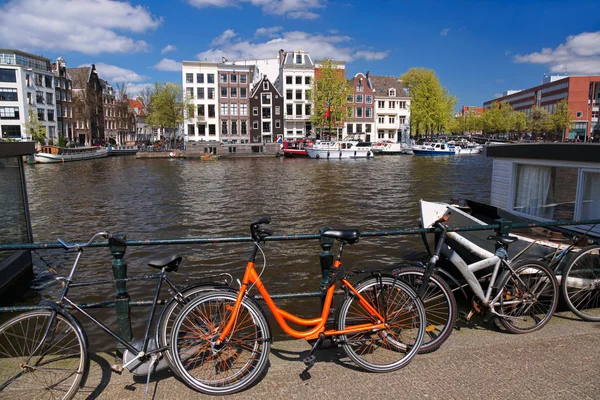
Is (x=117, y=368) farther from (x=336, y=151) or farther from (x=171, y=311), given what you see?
(x=336, y=151)

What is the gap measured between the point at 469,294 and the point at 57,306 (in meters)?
4.29

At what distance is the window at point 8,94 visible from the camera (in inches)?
2721

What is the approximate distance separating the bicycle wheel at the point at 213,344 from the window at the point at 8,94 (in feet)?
262

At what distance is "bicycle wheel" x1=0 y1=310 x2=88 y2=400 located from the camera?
3.30 meters

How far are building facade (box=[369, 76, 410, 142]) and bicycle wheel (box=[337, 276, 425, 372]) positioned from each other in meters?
83.7

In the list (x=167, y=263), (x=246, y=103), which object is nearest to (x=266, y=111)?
(x=246, y=103)

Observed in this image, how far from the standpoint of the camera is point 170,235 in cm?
1614

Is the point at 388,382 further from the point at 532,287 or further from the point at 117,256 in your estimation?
the point at 117,256

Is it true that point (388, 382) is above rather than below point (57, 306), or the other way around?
below

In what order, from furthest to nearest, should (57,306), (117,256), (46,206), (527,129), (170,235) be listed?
1. (527,129)
2. (46,206)
3. (170,235)
4. (117,256)
5. (57,306)

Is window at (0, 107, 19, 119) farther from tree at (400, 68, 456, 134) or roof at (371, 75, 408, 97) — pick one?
tree at (400, 68, 456, 134)

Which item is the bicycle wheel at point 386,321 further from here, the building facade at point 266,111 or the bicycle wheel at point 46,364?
the building facade at point 266,111

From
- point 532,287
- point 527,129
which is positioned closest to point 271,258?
point 532,287

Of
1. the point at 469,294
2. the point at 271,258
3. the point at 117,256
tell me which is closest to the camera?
the point at 117,256
